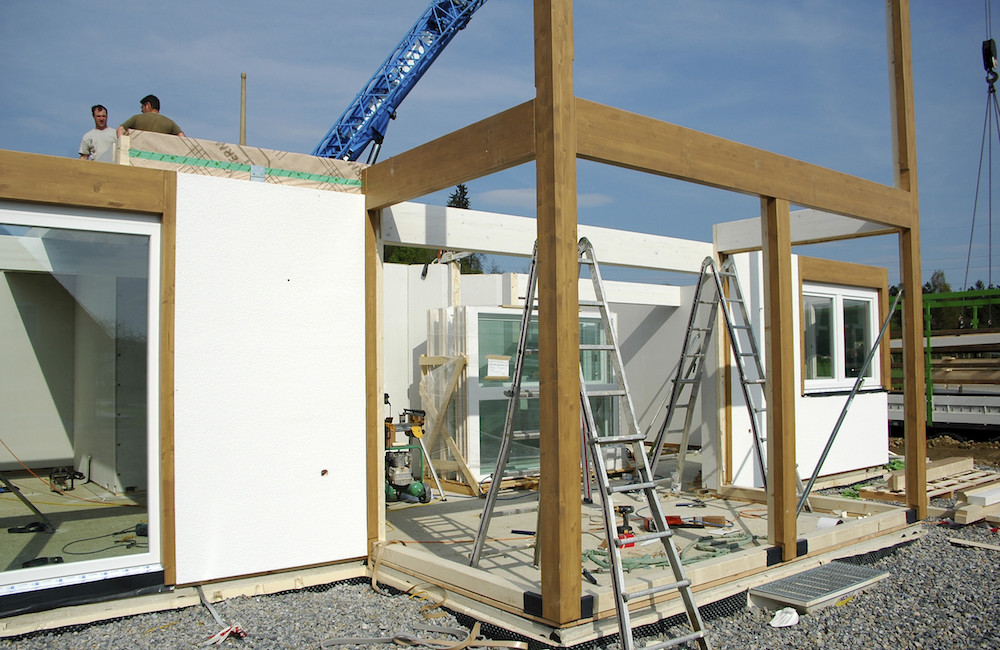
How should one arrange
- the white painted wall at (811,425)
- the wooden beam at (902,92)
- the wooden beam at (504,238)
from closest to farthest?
1. the wooden beam at (504,238)
2. the wooden beam at (902,92)
3. the white painted wall at (811,425)

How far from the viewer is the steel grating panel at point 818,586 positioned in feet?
14.2

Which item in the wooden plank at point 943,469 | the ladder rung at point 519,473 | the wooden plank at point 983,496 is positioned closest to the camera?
the wooden plank at point 983,496

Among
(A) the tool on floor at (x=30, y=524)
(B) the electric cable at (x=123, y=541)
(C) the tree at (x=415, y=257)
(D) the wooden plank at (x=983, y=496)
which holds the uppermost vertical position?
(C) the tree at (x=415, y=257)

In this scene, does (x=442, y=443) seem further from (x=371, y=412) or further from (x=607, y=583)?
(x=607, y=583)

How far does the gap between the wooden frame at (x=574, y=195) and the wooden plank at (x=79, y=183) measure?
4.87 feet

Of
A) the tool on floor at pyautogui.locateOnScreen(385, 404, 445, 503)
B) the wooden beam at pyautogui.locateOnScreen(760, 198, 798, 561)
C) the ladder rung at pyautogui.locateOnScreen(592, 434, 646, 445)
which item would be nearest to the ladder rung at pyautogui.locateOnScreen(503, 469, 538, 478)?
the tool on floor at pyautogui.locateOnScreen(385, 404, 445, 503)

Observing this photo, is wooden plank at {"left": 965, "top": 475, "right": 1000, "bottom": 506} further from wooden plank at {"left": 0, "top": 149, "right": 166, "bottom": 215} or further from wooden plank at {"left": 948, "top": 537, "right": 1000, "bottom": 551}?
wooden plank at {"left": 0, "top": 149, "right": 166, "bottom": 215}

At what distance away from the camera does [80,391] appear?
4.50 metres

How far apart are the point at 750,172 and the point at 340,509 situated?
3637mm

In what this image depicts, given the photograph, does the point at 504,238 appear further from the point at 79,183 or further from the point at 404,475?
the point at 79,183

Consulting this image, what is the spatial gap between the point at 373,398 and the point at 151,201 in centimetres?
194

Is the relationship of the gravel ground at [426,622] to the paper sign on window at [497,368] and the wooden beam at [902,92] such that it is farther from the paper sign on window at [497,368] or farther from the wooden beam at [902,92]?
the paper sign on window at [497,368]

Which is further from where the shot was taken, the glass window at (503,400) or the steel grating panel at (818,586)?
the glass window at (503,400)

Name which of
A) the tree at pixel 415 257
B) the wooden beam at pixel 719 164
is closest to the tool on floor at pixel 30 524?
the wooden beam at pixel 719 164
